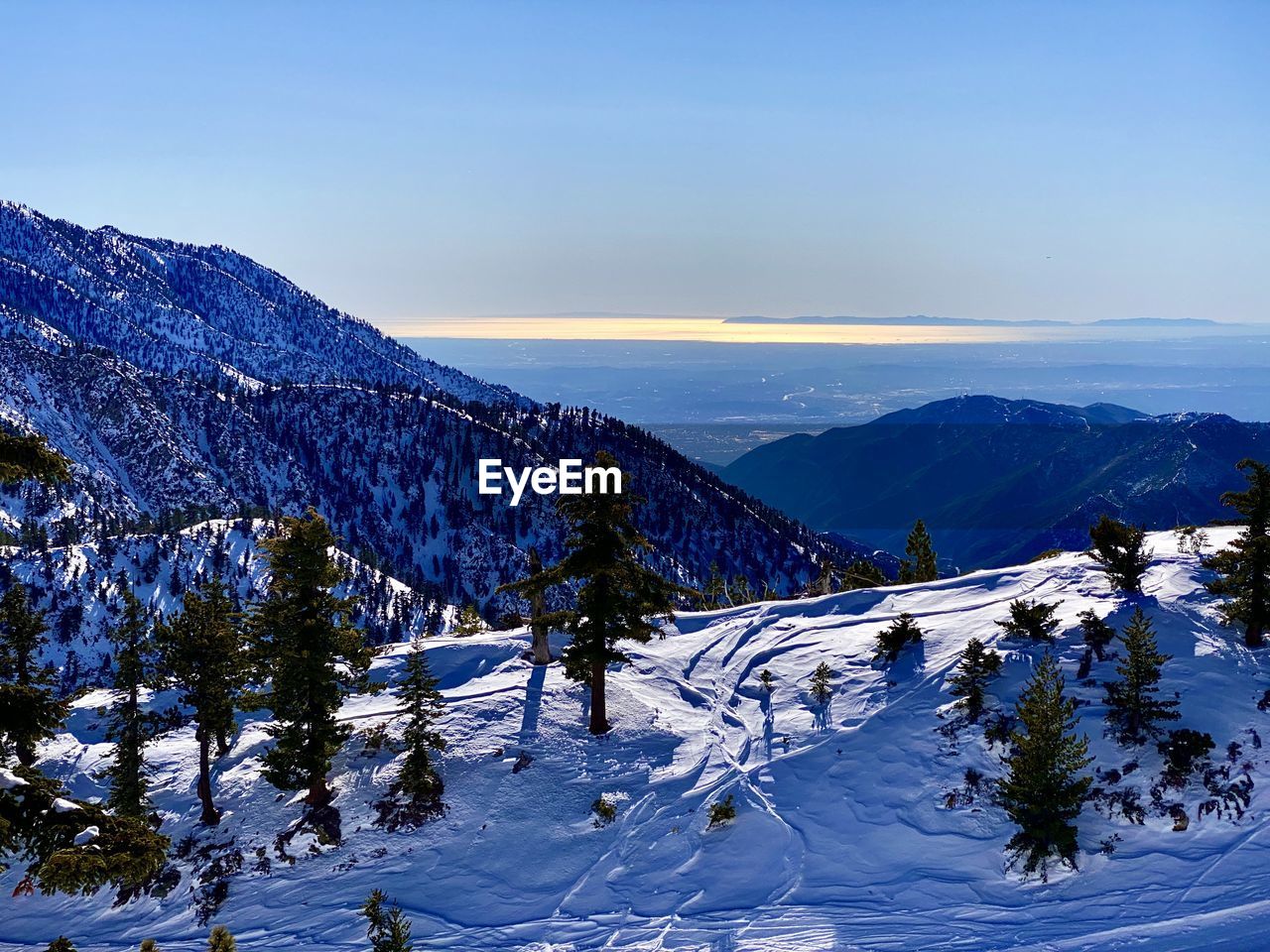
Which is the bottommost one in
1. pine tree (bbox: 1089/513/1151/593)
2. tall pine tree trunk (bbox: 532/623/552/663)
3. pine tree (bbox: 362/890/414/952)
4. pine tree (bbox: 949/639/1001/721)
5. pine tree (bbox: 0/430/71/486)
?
pine tree (bbox: 362/890/414/952)

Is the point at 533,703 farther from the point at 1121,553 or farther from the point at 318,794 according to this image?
the point at 1121,553

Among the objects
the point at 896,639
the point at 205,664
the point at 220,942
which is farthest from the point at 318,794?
the point at 896,639

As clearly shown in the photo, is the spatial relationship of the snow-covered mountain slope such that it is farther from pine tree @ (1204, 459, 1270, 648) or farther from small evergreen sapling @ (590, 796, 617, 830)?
pine tree @ (1204, 459, 1270, 648)

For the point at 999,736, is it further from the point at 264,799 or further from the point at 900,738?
the point at 264,799

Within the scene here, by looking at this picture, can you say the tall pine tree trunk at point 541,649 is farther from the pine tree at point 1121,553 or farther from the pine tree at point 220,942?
the pine tree at point 1121,553

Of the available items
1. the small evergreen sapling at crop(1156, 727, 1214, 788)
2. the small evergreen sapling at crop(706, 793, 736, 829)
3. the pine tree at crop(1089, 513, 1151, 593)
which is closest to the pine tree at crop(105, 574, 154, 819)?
the small evergreen sapling at crop(706, 793, 736, 829)

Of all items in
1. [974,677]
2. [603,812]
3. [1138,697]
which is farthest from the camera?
[974,677]
